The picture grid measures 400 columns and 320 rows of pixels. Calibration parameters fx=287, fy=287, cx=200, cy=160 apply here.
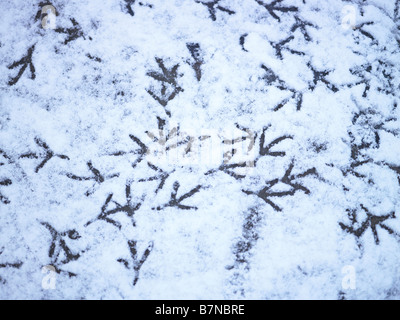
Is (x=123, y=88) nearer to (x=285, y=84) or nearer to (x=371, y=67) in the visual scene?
(x=285, y=84)

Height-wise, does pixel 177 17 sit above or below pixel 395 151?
above

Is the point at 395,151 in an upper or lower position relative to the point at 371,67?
lower
